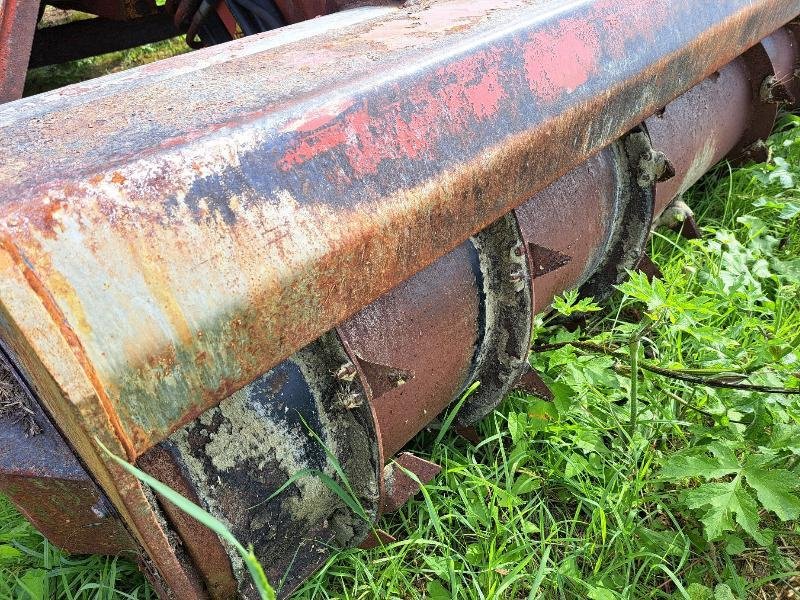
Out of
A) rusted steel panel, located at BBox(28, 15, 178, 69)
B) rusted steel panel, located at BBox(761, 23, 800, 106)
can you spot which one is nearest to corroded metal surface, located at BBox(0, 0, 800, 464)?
rusted steel panel, located at BBox(761, 23, 800, 106)

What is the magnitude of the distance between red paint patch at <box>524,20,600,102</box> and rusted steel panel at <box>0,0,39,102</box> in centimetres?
109

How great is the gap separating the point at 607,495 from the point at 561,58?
972 mm

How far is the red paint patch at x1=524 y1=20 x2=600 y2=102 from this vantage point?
4.05ft

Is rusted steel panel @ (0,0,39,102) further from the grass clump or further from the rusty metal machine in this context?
the grass clump

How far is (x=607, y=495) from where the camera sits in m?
1.55

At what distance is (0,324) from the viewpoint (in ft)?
2.29

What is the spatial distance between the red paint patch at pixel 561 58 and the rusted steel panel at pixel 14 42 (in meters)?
1.09

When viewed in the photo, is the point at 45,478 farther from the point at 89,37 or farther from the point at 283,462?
the point at 89,37

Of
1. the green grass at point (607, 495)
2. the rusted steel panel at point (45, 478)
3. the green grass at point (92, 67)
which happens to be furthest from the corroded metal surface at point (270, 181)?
the green grass at point (92, 67)

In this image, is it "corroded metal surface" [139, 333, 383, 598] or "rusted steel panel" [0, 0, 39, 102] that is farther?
"rusted steel panel" [0, 0, 39, 102]

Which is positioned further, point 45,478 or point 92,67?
point 92,67

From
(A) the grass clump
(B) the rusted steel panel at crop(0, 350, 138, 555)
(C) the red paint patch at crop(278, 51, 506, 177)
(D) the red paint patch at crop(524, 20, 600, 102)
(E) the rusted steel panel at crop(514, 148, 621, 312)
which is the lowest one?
(A) the grass clump

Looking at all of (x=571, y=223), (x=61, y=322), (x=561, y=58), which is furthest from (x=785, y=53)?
(x=61, y=322)

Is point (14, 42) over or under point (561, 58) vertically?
over
